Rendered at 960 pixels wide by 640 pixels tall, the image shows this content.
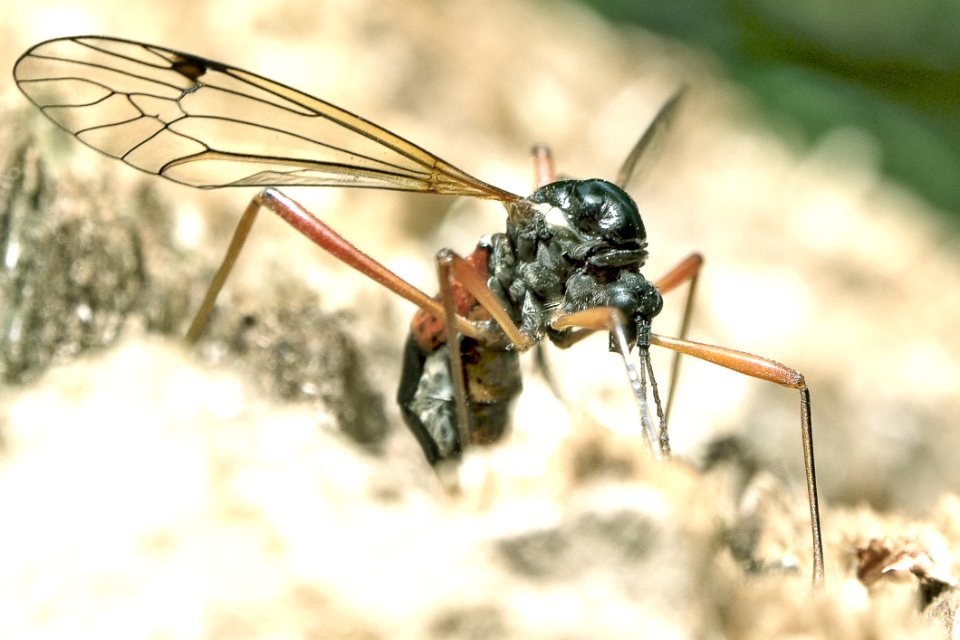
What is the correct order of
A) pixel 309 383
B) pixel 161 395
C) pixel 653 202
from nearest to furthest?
pixel 161 395
pixel 309 383
pixel 653 202

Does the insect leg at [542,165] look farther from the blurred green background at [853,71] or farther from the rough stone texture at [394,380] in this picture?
the blurred green background at [853,71]

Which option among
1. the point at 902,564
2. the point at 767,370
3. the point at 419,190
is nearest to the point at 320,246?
the point at 419,190

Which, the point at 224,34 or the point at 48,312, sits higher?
the point at 224,34

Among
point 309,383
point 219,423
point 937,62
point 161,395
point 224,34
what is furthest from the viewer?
point 937,62

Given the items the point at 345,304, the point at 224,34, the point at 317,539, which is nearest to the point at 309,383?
the point at 345,304

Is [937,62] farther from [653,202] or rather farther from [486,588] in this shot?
[486,588]

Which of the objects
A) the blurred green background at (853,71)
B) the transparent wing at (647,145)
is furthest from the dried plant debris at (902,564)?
the blurred green background at (853,71)

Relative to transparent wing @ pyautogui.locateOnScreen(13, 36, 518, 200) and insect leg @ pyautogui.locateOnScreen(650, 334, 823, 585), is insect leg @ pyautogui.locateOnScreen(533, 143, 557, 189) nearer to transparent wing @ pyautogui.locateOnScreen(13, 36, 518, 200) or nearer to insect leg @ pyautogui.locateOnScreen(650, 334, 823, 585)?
transparent wing @ pyautogui.locateOnScreen(13, 36, 518, 200)
